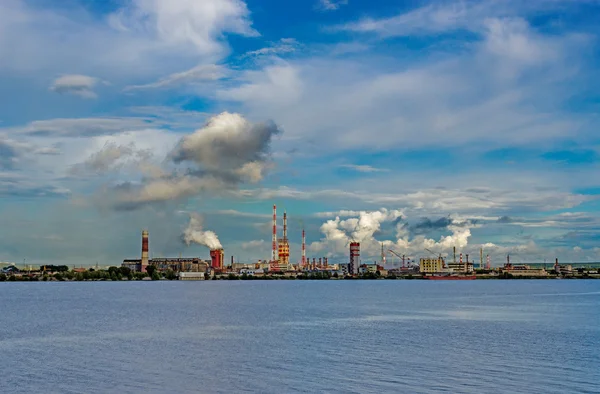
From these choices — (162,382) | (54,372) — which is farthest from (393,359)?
(54,372)

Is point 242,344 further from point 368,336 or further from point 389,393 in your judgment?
point 389,393

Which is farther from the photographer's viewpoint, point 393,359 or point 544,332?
point 544,332

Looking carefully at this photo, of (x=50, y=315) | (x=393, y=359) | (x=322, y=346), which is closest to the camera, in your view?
(x=393, y=359)

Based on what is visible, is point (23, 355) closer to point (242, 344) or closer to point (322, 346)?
point (242, 344)

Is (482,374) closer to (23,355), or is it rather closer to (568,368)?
(568,368)

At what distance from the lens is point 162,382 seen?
30438mm

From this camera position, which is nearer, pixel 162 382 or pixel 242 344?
pixel 162 382

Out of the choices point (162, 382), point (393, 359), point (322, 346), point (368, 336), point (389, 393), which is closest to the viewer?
point (389, 393)

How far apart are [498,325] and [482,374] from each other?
2598cm

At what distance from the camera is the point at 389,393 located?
27609 mm

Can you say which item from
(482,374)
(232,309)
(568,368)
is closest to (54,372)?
(482,374)

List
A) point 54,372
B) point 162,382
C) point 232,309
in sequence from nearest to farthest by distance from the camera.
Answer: point 162,382 < point 54,372 < point 232,309

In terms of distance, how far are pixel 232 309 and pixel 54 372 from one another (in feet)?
151

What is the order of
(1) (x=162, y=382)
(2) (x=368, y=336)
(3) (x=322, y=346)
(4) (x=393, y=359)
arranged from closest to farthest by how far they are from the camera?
(1) (x=162, y=382)
(4) (x=393, y=359)
(3) (x=322, y=346)
(2) (x=368, y=336)
